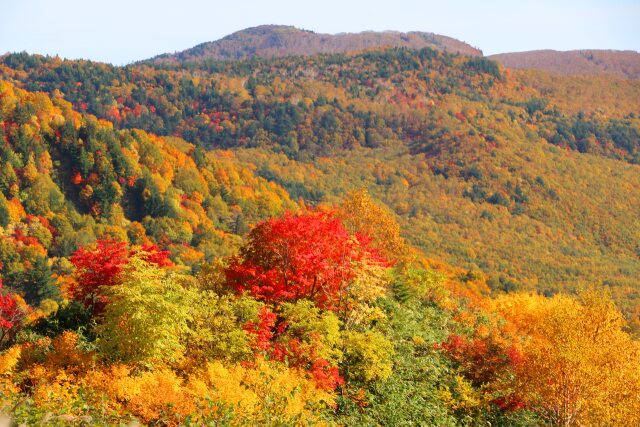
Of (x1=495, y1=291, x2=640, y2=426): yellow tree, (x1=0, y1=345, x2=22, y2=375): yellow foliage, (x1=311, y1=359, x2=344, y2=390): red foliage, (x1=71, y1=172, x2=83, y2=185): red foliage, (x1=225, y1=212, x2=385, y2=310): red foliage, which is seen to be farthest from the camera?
(x1=71, y1=172, x2=83, y2=185): red foliage

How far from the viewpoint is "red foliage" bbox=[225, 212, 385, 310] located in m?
30.7

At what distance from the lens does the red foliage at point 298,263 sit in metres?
30.7

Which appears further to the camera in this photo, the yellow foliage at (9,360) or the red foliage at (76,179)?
the red foliage at (76,179)

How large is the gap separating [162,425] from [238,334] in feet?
16.6

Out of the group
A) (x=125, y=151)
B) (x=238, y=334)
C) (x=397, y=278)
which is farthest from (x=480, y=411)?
(x=125, y=151)

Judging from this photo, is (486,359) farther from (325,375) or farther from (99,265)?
(99,265)

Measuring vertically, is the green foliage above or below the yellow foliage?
above

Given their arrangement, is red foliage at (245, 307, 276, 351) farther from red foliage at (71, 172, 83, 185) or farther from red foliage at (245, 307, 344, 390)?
red foliage at (71, 172, 83, 185)

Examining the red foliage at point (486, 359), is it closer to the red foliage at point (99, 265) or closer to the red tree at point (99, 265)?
the red tree at point (99, 265)

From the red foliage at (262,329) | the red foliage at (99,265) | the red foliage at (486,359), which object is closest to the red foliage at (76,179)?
the red foliage at (99,265)

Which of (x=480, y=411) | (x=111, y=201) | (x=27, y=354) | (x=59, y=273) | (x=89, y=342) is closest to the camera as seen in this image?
(x=27, y=354)

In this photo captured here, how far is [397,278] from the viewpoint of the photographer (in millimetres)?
46250

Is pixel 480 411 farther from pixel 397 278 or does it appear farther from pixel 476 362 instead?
pixel 397 278

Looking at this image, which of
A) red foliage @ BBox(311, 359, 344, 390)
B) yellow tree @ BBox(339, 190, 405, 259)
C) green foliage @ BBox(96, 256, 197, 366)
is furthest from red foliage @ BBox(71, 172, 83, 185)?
red foliage @ BBox(311, 359, 344, 390)
